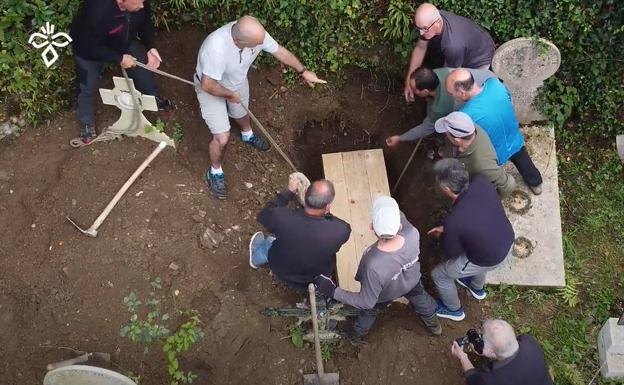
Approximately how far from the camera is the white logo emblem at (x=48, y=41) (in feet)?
19.1

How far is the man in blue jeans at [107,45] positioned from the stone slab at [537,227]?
3979 mm

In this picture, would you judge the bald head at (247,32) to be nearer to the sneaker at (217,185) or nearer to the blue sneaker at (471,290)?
the sneaker at (217,185)

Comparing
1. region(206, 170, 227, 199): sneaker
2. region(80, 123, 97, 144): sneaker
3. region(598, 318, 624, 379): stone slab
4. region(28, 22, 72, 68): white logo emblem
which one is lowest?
region(598, 318, 624, 379): stone slab

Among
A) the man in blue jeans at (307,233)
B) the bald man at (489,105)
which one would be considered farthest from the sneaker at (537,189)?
the man in blue jeans at (307,233)

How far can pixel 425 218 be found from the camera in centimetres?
643

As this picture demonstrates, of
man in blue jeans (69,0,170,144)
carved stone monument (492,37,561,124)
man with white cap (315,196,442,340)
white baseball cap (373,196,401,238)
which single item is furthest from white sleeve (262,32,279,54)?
carved stone monument (492,37,561,124)

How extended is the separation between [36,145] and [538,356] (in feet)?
17.0

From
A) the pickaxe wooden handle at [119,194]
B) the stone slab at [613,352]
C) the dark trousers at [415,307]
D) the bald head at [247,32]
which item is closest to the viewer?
the bald head at [247,32]

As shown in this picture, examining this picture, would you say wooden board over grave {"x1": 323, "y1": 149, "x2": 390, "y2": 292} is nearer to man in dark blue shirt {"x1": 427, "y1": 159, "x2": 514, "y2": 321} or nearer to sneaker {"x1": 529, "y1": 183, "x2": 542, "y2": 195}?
man in dark blue shirt {"x1": 427, "y1": 159, "x2": 514, "y2": 321}

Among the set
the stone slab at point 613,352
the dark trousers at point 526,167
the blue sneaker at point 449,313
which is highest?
the dark trousers at point 526,167

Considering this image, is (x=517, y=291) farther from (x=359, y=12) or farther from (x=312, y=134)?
(x=359, y=12)

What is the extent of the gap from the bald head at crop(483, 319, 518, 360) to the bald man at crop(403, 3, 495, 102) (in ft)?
8.60

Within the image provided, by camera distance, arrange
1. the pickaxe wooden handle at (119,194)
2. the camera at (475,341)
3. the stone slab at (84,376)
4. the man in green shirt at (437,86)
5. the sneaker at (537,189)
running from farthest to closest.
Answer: the sneaker at (537,189) → the pickaxe wooden handle at (119,194) → the man in green shirt at (437,86) → the camera at (475,341) → the stone slab at (84,376)

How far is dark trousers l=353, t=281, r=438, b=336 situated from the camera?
5.20 m
